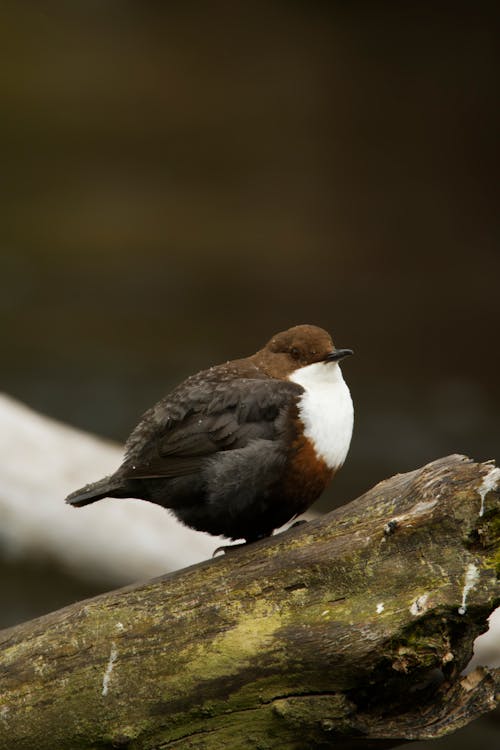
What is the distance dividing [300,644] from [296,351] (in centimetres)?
101

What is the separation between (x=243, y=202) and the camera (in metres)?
8.00

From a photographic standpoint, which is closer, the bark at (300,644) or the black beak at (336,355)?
the bark at (300,644)

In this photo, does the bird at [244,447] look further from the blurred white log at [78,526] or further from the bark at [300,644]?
the blurred white log at [78,526]

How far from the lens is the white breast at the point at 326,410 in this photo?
3.06 meters

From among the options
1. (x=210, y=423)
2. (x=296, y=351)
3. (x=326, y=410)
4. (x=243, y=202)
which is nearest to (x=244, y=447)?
(x=210, y=423)

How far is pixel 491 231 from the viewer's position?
308 inches

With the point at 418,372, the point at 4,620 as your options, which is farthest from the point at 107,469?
the point at 418,372

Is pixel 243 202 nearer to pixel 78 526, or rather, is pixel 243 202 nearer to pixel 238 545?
pixel 78 526

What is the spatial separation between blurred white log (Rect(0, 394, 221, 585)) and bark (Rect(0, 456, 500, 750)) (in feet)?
8.30

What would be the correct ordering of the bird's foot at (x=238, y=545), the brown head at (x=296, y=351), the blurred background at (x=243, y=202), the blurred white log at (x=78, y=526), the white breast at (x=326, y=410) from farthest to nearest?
the blurred background at (x=243, y=202) → the blurred white log at (x=78, y=526) → the brown head at (x=296, y=351) → the white breast at (x=326, y=410) → the bird's foot at (x=238, y=545)

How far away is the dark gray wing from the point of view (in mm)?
3074

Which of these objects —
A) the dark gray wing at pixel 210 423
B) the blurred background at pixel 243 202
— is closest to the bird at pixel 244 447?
the dark gray wing at pixel 210 423

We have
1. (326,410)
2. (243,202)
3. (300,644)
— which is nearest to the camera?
(300,644)

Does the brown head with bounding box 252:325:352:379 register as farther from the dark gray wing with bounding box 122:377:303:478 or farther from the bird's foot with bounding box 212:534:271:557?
the bird's foot with bounding box 212:534:271:557
